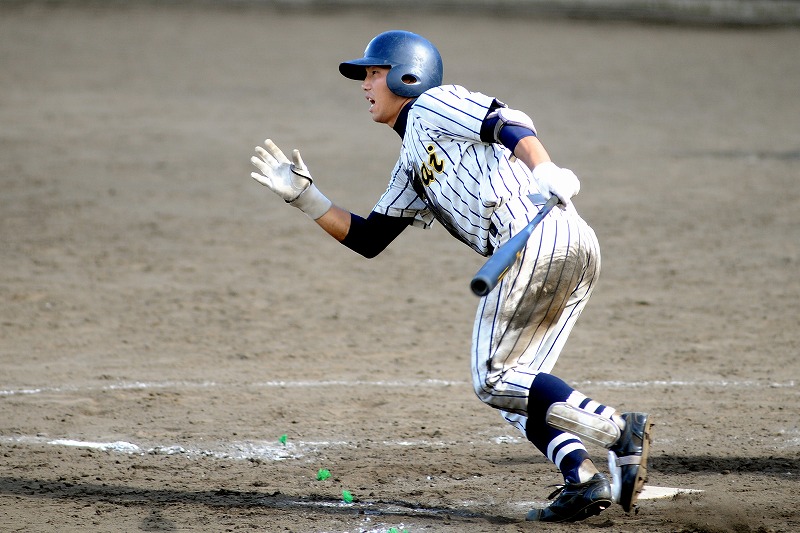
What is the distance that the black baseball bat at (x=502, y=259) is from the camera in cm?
327

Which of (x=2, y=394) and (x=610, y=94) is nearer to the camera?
(x=2, y=394)

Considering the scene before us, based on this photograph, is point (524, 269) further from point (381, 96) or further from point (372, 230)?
point (381, 96)

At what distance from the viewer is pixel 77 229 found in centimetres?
909

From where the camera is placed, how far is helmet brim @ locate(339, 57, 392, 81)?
4.01 meters

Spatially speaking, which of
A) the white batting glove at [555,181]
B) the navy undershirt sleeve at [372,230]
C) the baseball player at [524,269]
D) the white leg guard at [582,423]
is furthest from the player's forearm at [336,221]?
the white leg guard at [582,423]

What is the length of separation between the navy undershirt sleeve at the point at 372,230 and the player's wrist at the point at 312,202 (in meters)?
0.13

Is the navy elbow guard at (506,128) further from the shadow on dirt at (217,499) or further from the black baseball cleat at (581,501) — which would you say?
the shadow on dirt at (217,499)

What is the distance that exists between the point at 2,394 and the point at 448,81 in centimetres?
1063

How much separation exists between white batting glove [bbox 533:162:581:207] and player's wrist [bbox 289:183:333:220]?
1025mm

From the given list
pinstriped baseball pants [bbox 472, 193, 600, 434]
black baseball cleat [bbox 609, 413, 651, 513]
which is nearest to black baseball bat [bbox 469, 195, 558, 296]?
pinstriped baseball pants [bbox 472, 193, 600, 434]

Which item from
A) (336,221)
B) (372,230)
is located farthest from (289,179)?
(372,230)

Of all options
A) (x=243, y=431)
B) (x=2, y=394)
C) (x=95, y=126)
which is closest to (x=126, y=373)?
(x=2, y=394)

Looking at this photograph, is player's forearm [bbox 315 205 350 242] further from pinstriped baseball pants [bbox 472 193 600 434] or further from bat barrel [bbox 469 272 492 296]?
bat barrel [bbox 469 272 492 296]

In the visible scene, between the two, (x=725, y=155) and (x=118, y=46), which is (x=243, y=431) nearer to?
(x=725, y=155)
